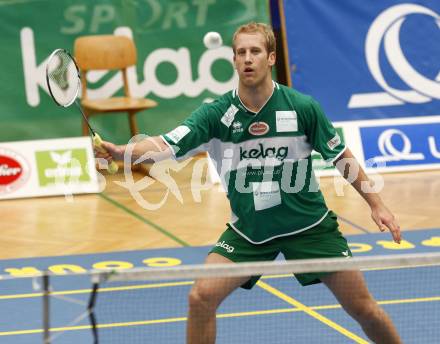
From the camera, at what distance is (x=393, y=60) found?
11.3 m

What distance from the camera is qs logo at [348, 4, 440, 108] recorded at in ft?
37.2

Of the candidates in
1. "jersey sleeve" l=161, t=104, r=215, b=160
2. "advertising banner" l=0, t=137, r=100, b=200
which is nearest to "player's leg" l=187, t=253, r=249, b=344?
"jersey sleeve" l=161, t=104, r=215, b=160

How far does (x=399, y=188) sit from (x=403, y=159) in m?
0.87

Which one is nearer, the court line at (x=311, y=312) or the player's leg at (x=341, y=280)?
the player's leg at (x=341, y=280)

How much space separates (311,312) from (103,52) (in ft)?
18.4

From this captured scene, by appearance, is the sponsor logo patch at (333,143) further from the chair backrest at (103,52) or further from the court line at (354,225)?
the chair backrest at (103,52)

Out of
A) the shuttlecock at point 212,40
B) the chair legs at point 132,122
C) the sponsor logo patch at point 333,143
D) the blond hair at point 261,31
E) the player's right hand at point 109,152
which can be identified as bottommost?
the chair legs at point 132,122

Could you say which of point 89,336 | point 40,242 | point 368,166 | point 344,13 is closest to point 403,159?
point 368,166

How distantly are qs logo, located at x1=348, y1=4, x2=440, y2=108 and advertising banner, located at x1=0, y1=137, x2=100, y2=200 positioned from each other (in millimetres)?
3446

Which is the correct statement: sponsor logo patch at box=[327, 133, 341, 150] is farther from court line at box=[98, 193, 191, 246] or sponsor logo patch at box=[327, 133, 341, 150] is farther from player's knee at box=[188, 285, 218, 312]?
court line at box=[98, 193, 191, 246]

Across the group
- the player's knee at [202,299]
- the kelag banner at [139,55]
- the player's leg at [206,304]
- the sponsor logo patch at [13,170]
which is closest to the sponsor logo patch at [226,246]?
the player's leg at [206,304]

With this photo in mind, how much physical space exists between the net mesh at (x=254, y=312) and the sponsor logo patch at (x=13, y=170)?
121 inches

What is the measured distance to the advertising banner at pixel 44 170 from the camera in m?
10.2

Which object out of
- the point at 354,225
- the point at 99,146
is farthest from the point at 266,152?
the point at 354,225
